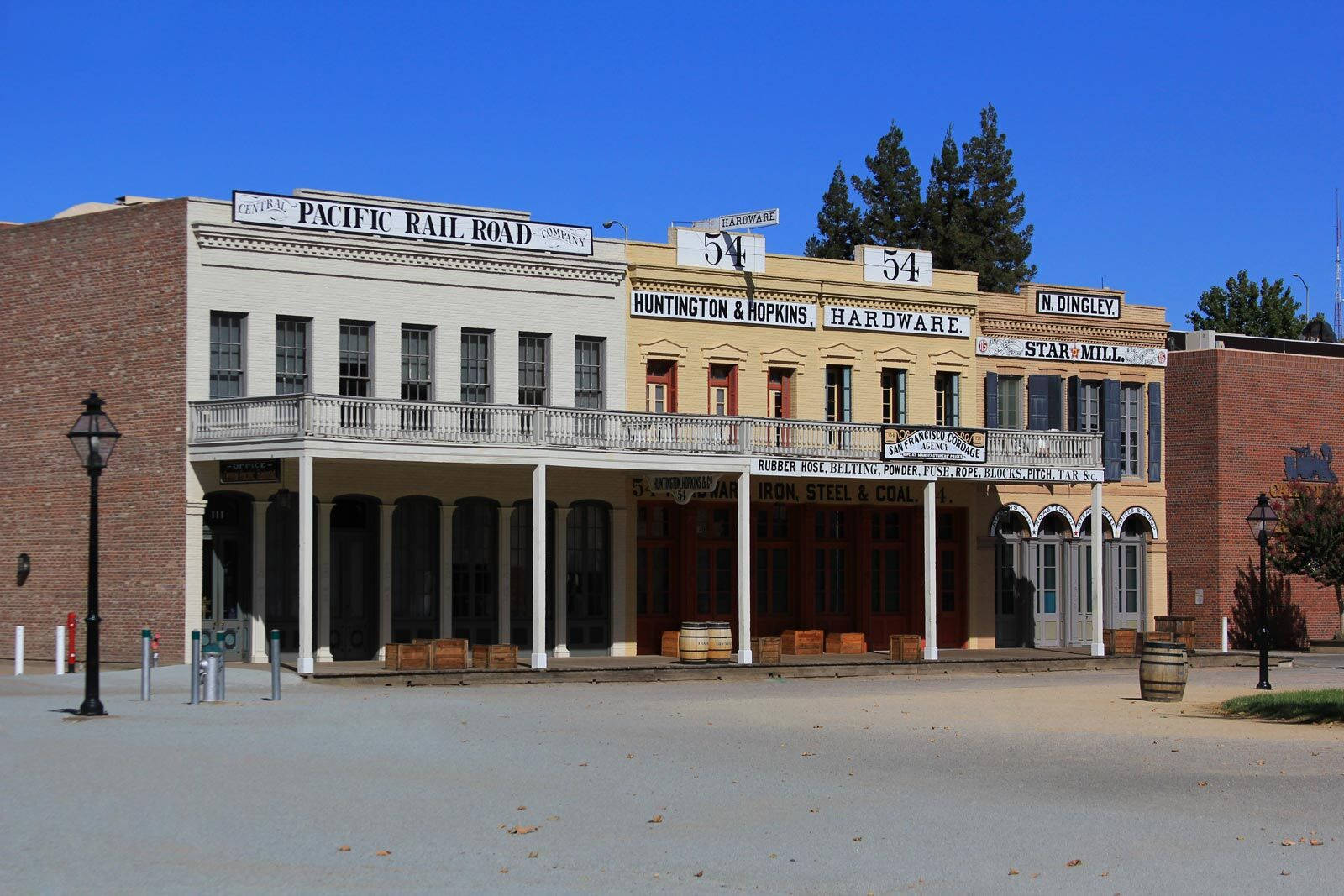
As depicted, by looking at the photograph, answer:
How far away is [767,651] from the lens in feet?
116

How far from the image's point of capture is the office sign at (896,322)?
39.9 metres

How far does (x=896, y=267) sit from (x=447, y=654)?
15219 millimetres

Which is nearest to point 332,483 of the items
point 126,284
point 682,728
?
point 126,284

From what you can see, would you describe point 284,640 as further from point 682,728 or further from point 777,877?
point 777,877

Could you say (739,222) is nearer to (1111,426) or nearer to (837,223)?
(1111,426)

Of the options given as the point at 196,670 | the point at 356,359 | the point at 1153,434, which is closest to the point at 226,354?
the point at 356,359

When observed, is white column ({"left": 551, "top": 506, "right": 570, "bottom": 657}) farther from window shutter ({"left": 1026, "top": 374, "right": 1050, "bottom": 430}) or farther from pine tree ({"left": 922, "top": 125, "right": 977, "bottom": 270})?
pine tree ({"left": 922, "top": 125, "right": 977, "bottom": 270})

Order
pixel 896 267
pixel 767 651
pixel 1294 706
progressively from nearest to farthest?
pixel 1294 706, pixel 767 651, pixel 896 267

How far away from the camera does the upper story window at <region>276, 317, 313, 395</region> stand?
110ft

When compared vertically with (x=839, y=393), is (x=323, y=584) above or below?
below

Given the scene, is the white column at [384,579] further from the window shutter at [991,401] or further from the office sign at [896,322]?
the window shutter at [991,401]

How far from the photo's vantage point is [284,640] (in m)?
33.9

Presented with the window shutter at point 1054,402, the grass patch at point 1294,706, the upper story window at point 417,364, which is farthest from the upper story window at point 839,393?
the grass patch at point 1294,706

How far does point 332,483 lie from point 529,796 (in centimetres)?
1871
